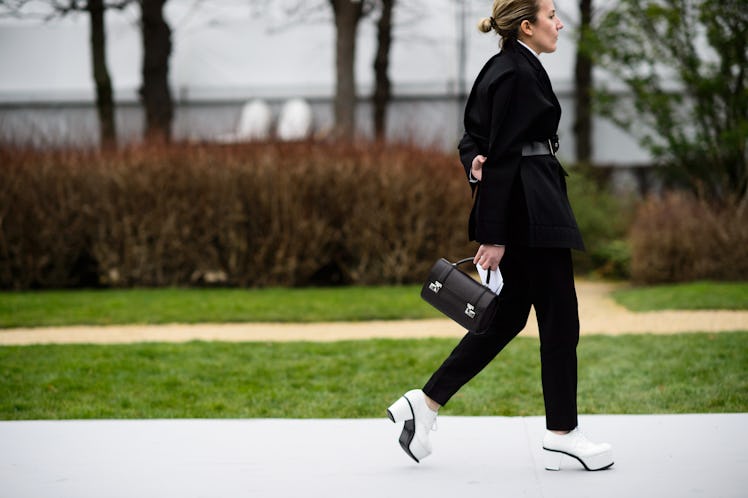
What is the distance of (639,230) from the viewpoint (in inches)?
509

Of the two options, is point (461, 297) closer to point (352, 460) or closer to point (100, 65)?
point (352, 460)

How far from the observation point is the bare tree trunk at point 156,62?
58.9ft

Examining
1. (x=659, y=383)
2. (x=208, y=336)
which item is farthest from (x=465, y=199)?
(x=659, y=383)

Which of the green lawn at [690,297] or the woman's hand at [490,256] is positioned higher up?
the woman's hand at [490,256]

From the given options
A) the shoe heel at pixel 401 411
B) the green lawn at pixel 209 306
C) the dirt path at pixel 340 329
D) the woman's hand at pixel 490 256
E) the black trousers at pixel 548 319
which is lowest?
the green lawn at pixel 209 306

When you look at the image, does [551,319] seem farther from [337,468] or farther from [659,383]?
[659,383]

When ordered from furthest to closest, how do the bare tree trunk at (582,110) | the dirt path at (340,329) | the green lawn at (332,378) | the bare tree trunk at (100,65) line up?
the bare tree trunk at (582,110), the bare tree trunk at (100,65), the dirt path at (340,329), the green lawn at (332,378)

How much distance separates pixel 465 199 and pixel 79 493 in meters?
9.82

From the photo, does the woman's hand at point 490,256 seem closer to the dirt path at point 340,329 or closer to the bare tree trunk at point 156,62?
the dirt path at point 340,329

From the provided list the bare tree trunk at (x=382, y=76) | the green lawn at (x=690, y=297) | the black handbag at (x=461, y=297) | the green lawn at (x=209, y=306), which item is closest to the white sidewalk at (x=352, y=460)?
the black handbag at (x=461, y=297)

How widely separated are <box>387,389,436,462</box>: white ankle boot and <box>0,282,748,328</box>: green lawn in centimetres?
633

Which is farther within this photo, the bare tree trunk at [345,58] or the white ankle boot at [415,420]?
the bare tree trunk at [345,58]

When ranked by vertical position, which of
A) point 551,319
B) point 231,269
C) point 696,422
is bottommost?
point 231,269

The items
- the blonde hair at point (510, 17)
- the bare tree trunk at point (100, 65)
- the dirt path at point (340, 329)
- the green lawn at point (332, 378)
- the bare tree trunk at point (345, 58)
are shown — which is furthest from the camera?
the bare tree trunk at point (345, 58)
